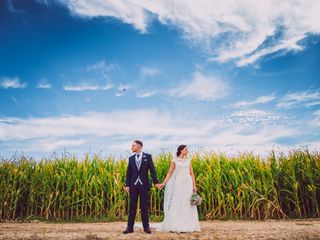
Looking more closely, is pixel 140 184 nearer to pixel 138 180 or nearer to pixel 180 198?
pixel 138 180

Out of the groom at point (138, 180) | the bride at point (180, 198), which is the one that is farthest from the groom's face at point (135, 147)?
the bride at point (180, 198)

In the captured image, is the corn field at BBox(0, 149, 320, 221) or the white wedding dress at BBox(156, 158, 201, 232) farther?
the corn field at BBox(0, 149, 320, 221)

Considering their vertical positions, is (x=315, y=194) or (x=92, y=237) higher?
(x=315, y=194)

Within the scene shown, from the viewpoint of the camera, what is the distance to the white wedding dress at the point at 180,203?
8023 millimetres

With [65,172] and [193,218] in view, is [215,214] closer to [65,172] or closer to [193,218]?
[193,218]

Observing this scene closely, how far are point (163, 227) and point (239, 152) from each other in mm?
5983

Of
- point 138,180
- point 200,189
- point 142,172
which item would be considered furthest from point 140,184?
point 200,189

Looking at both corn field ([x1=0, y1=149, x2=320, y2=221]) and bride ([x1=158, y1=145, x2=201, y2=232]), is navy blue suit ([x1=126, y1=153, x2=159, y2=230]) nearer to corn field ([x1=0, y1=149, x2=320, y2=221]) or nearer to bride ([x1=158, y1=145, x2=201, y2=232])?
bride ([x1=158, y1=145, x2=201, y2=232])

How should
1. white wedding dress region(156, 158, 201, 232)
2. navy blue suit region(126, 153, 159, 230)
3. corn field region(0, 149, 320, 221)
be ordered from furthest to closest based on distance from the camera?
corn field region(0, 149, 320, 221)
white wedding dress region(156, 158, 201, 232)
navy blue suit region(126, 153, 159, 230)

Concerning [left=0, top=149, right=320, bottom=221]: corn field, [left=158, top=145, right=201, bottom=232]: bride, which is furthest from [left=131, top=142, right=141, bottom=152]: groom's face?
[left=0, top=149, right=320, bottom=221]: corn field

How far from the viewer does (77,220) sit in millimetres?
11570

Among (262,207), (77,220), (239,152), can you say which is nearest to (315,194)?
(262,207)

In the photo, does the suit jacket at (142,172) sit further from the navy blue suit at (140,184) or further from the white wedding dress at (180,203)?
the white wedding dress at (180,203)

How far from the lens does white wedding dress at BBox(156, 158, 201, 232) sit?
802cm
